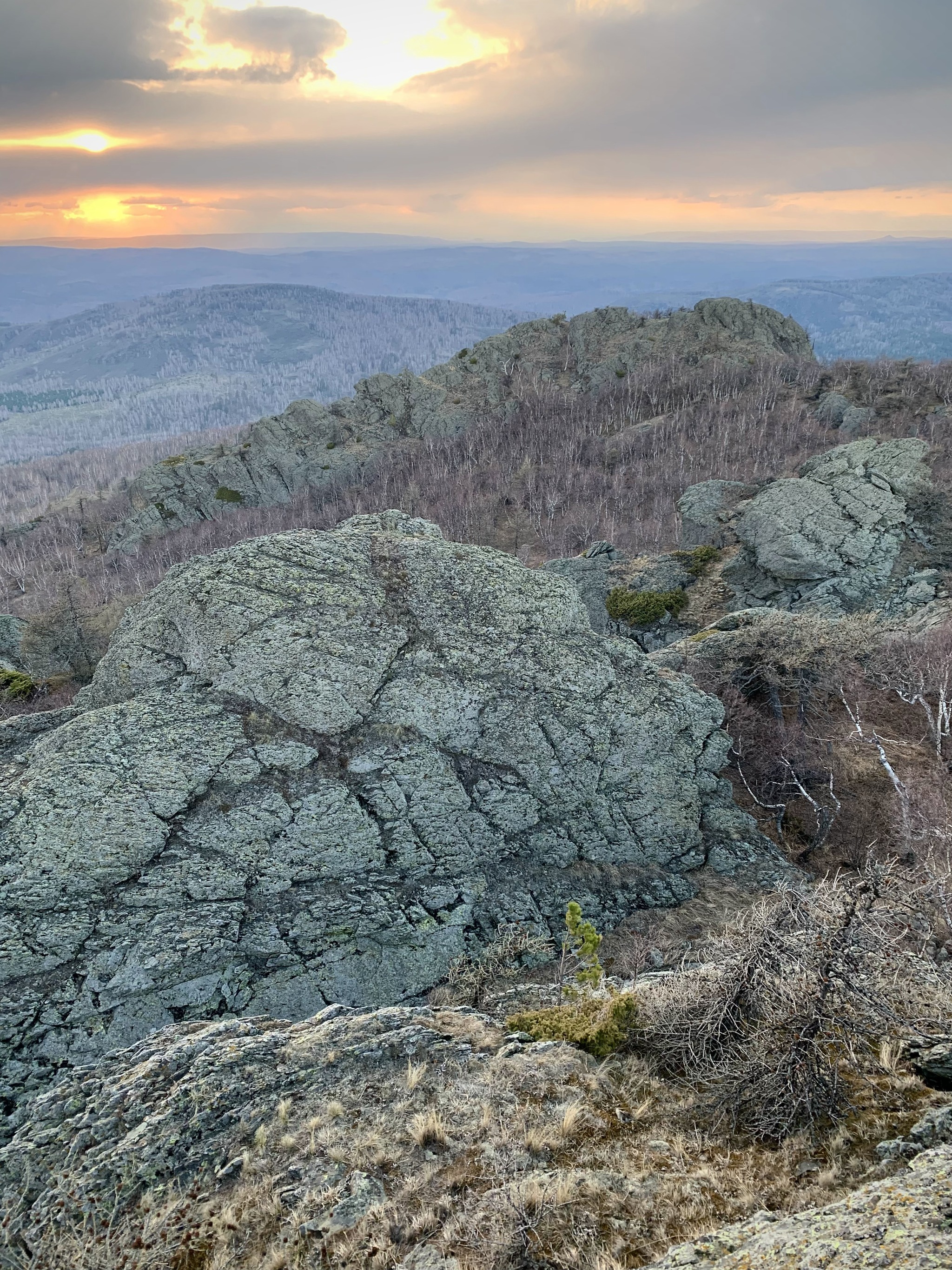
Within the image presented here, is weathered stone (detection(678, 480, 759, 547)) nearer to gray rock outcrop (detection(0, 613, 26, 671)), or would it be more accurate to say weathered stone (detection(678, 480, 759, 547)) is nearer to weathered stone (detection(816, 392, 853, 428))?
weathered stone (detection(816, 392, 853, 428))

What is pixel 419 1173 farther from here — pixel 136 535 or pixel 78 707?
pixel 136 535

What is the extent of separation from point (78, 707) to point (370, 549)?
763 cm

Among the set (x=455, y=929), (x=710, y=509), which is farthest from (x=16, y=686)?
(x=710, y=509)

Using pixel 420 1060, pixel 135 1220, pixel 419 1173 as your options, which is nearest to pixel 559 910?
pixel 420 1060

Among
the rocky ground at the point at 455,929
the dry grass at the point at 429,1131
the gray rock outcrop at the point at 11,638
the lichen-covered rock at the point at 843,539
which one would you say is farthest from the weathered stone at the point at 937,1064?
the gray rock outcrop at the point at 11,638

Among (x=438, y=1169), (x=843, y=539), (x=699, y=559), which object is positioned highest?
(x=843, y=539)

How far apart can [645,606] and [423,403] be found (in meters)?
70.4

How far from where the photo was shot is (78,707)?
15102mm

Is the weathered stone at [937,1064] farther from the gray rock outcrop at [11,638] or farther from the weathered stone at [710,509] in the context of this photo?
the gray rock outcrop at [11,638]

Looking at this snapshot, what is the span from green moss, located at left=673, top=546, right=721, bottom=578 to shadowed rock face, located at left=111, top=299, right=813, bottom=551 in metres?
60.7

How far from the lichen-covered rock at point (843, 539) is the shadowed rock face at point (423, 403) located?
5732cm

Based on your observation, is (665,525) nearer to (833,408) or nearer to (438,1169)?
(833,408)

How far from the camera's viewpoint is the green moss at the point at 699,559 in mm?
36688

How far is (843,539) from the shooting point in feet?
109
